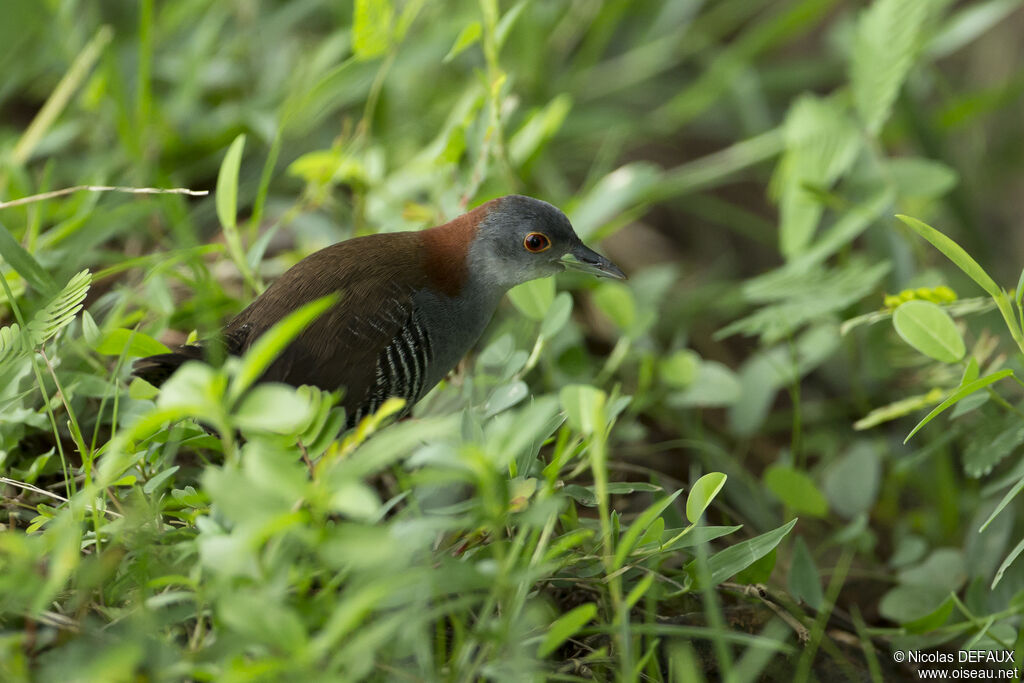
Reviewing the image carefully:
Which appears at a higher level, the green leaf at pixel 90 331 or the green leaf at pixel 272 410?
the green leaf at pixel 272 410

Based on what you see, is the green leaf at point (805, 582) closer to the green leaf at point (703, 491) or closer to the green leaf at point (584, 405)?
the green leaf at point (703, 491)

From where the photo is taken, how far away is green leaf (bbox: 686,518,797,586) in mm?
1416

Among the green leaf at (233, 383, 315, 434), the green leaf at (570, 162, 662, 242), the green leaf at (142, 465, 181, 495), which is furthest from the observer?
the green leaf at (570, 162, 662, 242)

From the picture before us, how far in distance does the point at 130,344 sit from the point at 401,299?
17.4 inches

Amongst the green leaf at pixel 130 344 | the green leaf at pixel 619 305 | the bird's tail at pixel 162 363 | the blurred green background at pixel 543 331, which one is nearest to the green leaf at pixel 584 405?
the blurred green background at pixel 543 331

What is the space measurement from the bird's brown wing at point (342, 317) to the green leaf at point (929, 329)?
0.80m

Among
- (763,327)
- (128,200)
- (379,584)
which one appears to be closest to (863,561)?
(763,327)

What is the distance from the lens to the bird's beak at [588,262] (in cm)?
190

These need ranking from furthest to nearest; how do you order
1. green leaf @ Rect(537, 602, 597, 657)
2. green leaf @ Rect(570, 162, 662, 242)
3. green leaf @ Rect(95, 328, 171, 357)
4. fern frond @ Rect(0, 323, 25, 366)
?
green leaf @ Rect(570, 162, 662, 242) → green leaf @ Rect(95, 328, 171, 357) → fern frond @ Rect(0, 323, 25, 366) → green leaf @ Rect(537, 602, 597, 657)

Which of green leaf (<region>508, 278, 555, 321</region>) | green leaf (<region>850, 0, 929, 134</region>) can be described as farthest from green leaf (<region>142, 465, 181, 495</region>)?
green leaf (<region>850, 0, 929, 134</region>)

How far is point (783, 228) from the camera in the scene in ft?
7.67

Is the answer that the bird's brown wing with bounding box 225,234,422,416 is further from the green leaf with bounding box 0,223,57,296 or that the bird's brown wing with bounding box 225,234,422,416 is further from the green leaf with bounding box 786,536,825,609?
the green leaf with bounding box 786,536,825,609

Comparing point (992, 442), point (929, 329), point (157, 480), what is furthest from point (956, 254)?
point (157, 480)

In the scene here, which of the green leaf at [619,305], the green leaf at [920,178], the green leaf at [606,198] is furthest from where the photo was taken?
the green leaf at [920,178]
